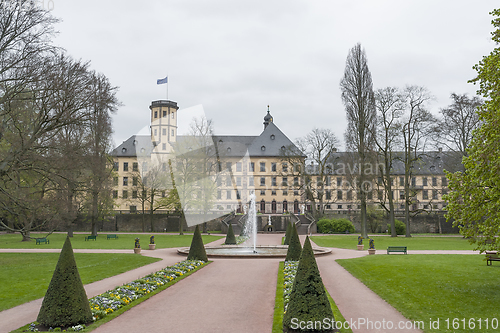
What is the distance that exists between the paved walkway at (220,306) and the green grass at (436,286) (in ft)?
1.84

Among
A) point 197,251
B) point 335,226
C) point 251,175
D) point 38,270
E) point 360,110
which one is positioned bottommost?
point 335,226

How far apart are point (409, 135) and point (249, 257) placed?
27561 millimetres

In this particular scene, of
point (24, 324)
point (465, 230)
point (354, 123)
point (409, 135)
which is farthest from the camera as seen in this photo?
point (409, 135)

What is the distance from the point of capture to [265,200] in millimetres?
72188

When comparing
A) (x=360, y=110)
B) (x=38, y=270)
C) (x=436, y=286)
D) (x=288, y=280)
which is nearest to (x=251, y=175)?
(x=360, y=110)

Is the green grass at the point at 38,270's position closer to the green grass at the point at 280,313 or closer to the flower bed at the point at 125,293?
the flower bed at the point at 125,293

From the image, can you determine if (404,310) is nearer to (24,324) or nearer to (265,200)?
(24,324)

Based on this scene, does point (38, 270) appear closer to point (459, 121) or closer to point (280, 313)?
point (280, 313)

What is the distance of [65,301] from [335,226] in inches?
1756

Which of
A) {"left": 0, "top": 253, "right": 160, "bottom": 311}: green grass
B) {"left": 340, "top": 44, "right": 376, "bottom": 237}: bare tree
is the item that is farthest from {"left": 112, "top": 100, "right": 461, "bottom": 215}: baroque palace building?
{"left": 0, "top": 253, "right": 160, "bottom": 311}: green grass

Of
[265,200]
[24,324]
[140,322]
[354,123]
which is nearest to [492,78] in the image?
[140,322]

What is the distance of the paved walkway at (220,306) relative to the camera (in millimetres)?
8688

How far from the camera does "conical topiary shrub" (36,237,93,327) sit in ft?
27.3

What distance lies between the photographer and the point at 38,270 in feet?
53.9
